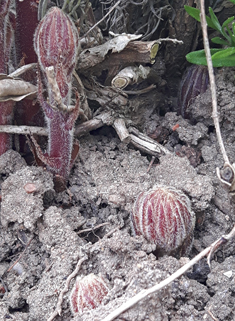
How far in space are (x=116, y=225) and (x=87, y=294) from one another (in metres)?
0.37

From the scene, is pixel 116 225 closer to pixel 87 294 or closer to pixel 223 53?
pixel 87 294

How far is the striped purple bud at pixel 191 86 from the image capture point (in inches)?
69.7

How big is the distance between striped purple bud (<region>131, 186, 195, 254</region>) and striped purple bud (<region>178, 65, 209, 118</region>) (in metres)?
0.74

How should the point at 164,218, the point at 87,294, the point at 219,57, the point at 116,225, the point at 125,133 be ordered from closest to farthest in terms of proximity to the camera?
the point at 87,294
the point at 164,218
the point at 116,225
the point at 219,57
the point at 125,133

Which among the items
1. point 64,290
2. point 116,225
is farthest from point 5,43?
point 64,290

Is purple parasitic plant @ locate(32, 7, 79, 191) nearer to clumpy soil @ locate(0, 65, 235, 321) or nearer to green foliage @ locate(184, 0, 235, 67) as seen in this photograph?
clumpy soil @ locate(0, 65, 235, 321)

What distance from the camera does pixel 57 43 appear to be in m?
1.25

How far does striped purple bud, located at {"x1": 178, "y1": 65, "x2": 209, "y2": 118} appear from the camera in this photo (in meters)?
1.77

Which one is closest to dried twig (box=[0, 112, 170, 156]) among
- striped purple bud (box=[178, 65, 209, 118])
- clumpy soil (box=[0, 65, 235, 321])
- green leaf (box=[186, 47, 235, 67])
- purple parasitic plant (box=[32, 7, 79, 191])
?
clumpy soil (box=[0, 65, 235, 321])

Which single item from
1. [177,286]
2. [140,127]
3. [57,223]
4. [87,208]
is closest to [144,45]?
[140,127]

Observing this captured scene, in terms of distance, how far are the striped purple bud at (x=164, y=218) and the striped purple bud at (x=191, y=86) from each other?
0.74 metres

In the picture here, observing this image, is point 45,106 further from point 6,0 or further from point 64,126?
point 6,0

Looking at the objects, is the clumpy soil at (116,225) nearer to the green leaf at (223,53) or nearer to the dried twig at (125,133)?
the dried twig at (125,133)

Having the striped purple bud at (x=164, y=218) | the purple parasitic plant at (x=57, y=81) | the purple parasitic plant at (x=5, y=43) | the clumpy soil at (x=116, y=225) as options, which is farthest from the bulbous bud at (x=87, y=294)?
the purple parasitic plant at (x=5, y=43)
